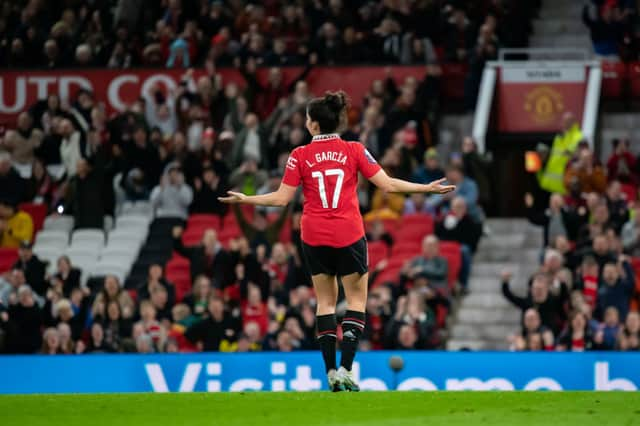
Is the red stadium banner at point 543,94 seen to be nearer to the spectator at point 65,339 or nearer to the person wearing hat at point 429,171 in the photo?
the person wearing hat at point 429,171

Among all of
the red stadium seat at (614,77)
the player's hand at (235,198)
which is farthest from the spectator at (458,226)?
the player's hand at (235,198)

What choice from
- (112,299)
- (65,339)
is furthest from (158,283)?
(65,339)

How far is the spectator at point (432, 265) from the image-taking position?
62.1 ft

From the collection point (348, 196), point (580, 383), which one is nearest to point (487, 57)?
point (580, 383)

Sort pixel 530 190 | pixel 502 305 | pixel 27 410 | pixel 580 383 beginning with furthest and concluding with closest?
pixel 530 190 < pixel 502 305 < pixel 580 383 < pixel 27 410

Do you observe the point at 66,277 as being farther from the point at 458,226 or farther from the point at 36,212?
the point at 458,226

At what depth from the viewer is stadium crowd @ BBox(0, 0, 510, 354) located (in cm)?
1875

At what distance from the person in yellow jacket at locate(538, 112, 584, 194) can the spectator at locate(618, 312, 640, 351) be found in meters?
3.96

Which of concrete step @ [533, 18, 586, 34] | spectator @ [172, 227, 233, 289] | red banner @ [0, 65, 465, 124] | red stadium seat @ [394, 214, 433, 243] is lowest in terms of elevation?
spectator @ [172, 227, 233, 289]

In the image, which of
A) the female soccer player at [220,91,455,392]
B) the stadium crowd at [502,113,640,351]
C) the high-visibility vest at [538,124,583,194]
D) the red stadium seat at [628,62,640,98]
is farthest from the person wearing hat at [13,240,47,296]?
the female soccer player at [220,91,455,392]

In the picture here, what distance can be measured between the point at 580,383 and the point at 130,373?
15.8 feet

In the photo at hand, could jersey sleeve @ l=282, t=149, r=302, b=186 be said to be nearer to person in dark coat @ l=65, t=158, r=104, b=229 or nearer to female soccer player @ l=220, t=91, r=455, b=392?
female soccer player @ l=220, t=91, r=455, b=392

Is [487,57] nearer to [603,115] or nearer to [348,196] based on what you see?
[603,115]

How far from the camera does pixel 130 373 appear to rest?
55.1ft
